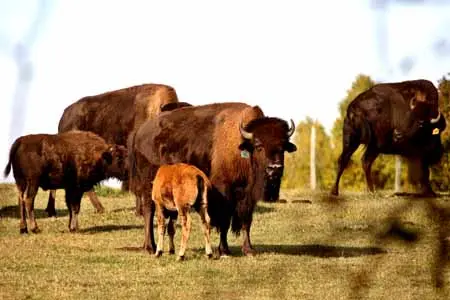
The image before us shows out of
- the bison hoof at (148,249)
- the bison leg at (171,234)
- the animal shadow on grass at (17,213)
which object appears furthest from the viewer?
the animal shadow on grass at (17,213)

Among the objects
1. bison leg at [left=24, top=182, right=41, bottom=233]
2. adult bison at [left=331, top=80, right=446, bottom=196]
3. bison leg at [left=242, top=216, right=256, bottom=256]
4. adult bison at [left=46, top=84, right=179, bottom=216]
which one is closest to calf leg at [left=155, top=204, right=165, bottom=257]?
bison leg at [left=242, top=216, right=256, bottom=256]

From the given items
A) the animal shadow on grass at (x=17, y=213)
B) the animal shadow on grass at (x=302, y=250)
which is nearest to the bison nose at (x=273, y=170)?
the animal shadow on grass at (x=302, y=250)

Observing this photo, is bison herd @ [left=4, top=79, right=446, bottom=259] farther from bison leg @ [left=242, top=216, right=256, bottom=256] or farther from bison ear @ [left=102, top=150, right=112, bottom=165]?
bison ear @ [left=102, top=150, right=112, bottom=165]

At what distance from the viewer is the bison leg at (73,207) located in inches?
695

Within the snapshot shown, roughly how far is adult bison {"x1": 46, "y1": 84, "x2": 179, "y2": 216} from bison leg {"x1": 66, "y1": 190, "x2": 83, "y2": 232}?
255cm

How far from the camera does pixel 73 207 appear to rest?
17.9 meters

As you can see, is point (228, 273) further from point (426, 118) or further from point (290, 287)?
point (426, 118)

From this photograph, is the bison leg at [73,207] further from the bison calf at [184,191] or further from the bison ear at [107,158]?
the bison calf at [184,191]

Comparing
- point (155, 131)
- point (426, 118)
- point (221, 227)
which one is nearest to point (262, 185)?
point (221, 227)

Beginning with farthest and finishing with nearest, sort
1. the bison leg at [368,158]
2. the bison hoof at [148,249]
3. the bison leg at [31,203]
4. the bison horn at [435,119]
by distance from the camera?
the bison leg at [368,158]
the bison horn at [435,119]
the bison leg at [31,203]
the bison hoof at [148,249]

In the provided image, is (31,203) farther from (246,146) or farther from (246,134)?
(246,134)

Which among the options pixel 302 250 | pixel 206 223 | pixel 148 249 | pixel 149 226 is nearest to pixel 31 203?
pixel 149 226

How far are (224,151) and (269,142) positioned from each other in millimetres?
756

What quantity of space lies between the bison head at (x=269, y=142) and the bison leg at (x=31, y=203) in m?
5.52
